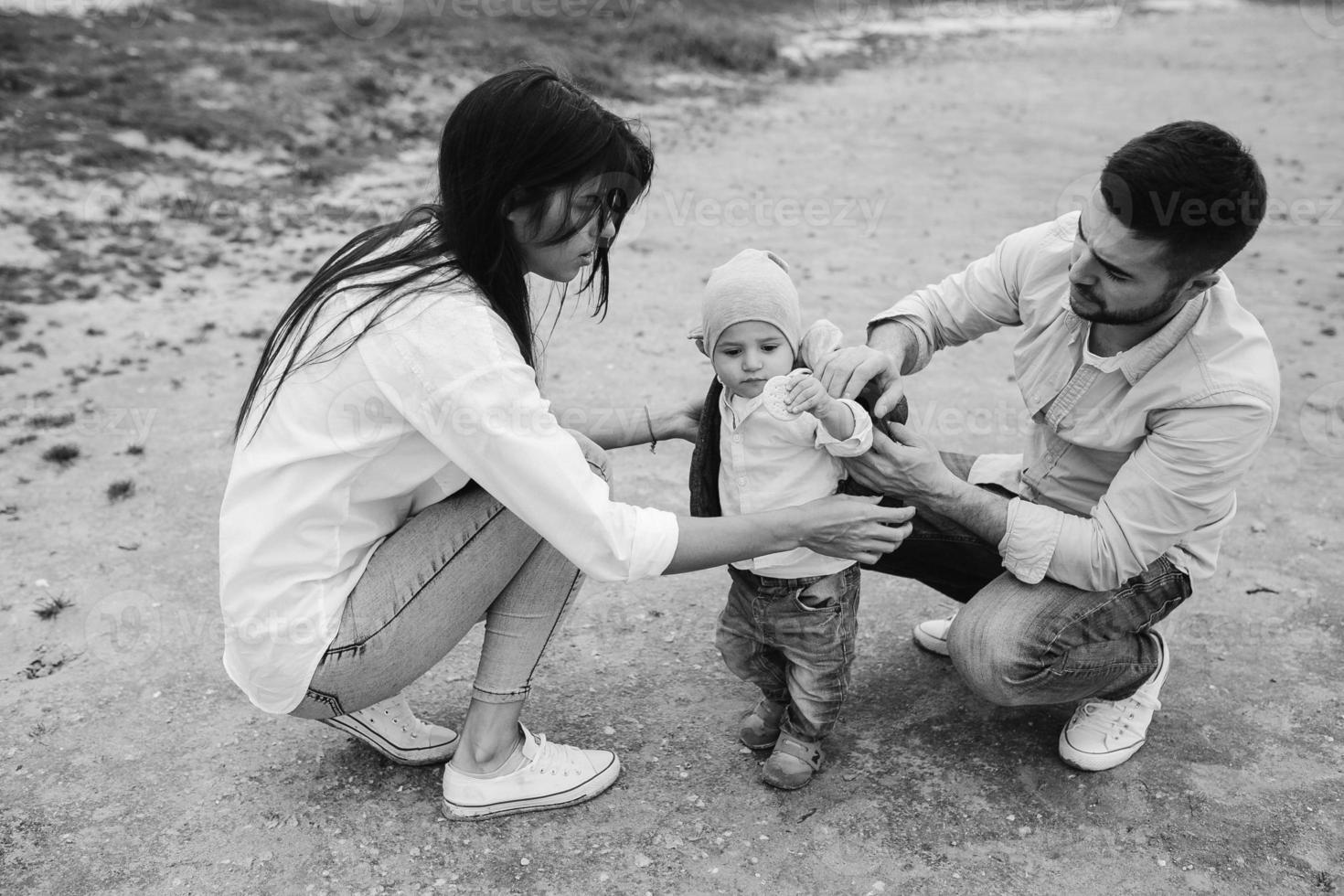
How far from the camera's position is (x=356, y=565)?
7.98ft

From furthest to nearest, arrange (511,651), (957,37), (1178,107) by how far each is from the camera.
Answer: (957,37)
(1178,107)
(511,651)

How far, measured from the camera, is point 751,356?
2.52 m

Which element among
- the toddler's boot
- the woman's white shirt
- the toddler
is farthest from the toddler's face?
the toddler's boot

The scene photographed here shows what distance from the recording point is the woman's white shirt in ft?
7.20

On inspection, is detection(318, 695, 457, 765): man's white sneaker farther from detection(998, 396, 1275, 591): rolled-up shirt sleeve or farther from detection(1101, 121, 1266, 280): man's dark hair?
detection(1101, 121, 1266, 280): man's dark hair

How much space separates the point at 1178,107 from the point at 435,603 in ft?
43.7

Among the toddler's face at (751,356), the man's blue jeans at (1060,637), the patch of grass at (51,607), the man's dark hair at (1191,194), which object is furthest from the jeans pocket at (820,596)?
the patch of grass at (51,607)

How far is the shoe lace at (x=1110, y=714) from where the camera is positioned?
2801mm

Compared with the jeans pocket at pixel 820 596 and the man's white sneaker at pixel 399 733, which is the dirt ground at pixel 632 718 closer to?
the man's white sneaker at pixel 399 733

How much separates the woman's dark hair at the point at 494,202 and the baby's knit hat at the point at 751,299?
274 mm

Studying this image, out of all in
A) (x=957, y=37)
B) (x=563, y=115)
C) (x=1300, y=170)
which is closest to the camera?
(x=563, y=115)

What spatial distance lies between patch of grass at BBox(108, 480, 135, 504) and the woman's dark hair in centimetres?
209

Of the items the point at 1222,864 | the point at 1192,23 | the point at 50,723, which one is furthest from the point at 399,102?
the point at 1192,23

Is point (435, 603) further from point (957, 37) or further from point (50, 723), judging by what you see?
point (957, 37)
